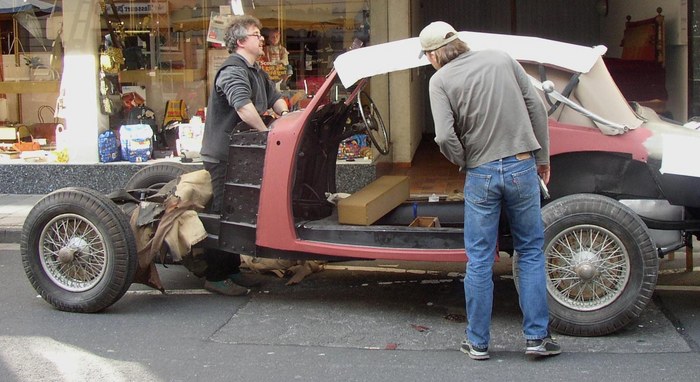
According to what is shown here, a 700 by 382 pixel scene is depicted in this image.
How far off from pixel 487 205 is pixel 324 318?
60.3 inches

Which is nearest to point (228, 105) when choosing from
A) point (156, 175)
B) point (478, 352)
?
point (156, 175)

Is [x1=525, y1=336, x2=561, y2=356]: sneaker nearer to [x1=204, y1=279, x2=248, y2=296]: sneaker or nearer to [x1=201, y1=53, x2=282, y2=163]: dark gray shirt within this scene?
[x1=204, y1=279, x2=248, y2=296]: sneaker

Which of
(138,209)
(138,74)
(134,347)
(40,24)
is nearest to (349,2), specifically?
(138,74)

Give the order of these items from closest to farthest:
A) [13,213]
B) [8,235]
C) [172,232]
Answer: [172,232] → [8,235] → [13,213]

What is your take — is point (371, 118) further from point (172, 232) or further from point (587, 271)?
point (587, 271)

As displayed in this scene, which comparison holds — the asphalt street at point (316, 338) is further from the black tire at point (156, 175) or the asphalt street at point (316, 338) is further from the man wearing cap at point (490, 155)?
the black tire at point (156, 175)

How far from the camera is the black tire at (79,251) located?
570 cm

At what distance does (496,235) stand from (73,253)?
2785 millimetres

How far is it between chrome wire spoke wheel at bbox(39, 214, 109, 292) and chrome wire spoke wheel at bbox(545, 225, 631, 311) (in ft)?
9.30

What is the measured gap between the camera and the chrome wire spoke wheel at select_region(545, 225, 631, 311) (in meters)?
5.05

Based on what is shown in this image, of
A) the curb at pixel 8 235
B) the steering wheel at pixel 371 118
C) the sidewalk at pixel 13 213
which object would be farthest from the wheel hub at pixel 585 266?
the curb at pixel 8 235

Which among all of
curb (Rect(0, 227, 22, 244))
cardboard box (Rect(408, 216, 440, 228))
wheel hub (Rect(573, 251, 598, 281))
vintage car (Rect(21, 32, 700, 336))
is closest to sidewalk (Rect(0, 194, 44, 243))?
curb (Rect(0, 227, 22, 244))

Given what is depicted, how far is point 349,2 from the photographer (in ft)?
35.0

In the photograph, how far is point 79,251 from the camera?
5.81 m
